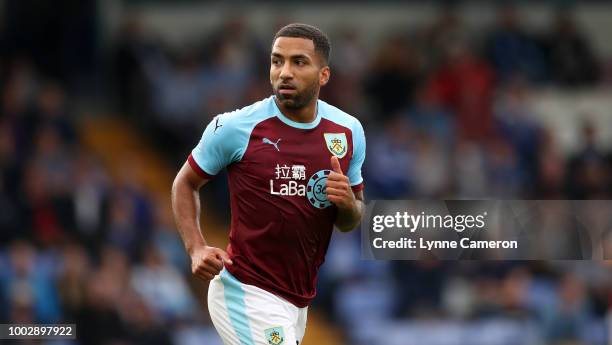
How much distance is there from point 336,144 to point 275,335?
969 millimetres

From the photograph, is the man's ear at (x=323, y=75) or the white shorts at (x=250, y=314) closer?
the white shorts at (x=250, y=314)

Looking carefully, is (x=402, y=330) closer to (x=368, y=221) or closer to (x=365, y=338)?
(x=365, y=338)

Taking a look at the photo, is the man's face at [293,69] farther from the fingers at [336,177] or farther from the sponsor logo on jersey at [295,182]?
the fingers at [336,177]

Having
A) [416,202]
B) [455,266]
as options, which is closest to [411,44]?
[455,266]

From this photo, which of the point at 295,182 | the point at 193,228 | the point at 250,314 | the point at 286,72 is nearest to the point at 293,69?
the point at 286,72

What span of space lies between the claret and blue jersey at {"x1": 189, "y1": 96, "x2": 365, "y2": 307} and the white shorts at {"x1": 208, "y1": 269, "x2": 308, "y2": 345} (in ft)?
0.16

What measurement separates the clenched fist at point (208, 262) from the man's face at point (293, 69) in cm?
81

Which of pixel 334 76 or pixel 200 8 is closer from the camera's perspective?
pixel 334 76

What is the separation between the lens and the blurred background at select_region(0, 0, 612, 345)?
12055mm

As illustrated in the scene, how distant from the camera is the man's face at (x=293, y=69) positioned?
595 centimetres

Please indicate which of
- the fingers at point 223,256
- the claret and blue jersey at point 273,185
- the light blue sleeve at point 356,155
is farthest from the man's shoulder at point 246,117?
the fingers at point 223,256

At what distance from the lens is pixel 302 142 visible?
6.07 m

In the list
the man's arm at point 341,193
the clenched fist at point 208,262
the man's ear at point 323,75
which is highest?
the man's ear at point 323,75

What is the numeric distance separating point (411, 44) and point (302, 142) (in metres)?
10.5
